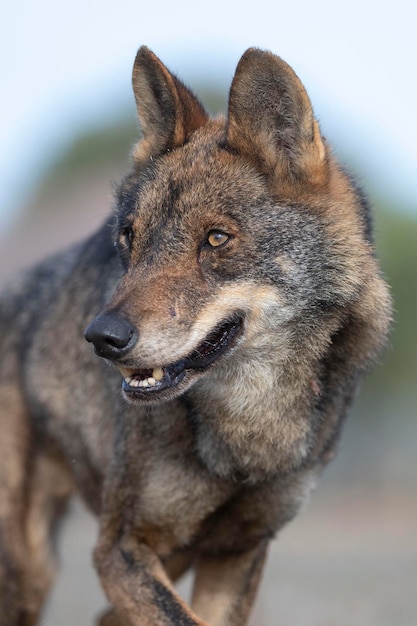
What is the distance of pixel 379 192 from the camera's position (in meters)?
19.3

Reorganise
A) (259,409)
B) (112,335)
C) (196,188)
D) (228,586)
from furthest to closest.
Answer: (228,586), (259,409), (196,188), (112,335)

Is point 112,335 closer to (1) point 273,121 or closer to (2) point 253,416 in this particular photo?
(2) point 253,416


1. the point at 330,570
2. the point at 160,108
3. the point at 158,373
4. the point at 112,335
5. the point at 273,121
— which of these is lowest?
the point at 330,570

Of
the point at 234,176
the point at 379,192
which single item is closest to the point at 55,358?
the point at 234,176

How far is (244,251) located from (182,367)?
1.93 feet

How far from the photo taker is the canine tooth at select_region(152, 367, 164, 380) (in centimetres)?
462

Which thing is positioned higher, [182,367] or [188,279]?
[188,279]

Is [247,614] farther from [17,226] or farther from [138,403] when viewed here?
[17,226]

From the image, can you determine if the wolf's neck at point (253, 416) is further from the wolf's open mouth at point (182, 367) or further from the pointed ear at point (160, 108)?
the pointed ear at point (160, 108)

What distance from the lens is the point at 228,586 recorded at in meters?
5.91


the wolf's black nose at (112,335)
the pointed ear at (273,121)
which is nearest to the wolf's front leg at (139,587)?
the wolf's black nose at (112,335)

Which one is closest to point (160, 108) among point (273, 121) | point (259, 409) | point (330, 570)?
point (273, 121)

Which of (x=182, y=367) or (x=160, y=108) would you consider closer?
(x=182, y=367)

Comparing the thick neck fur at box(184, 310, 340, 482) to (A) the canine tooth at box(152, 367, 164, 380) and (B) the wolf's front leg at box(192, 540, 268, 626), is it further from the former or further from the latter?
(B) the wolf's front leg at box(192, 540, 268, 626)
